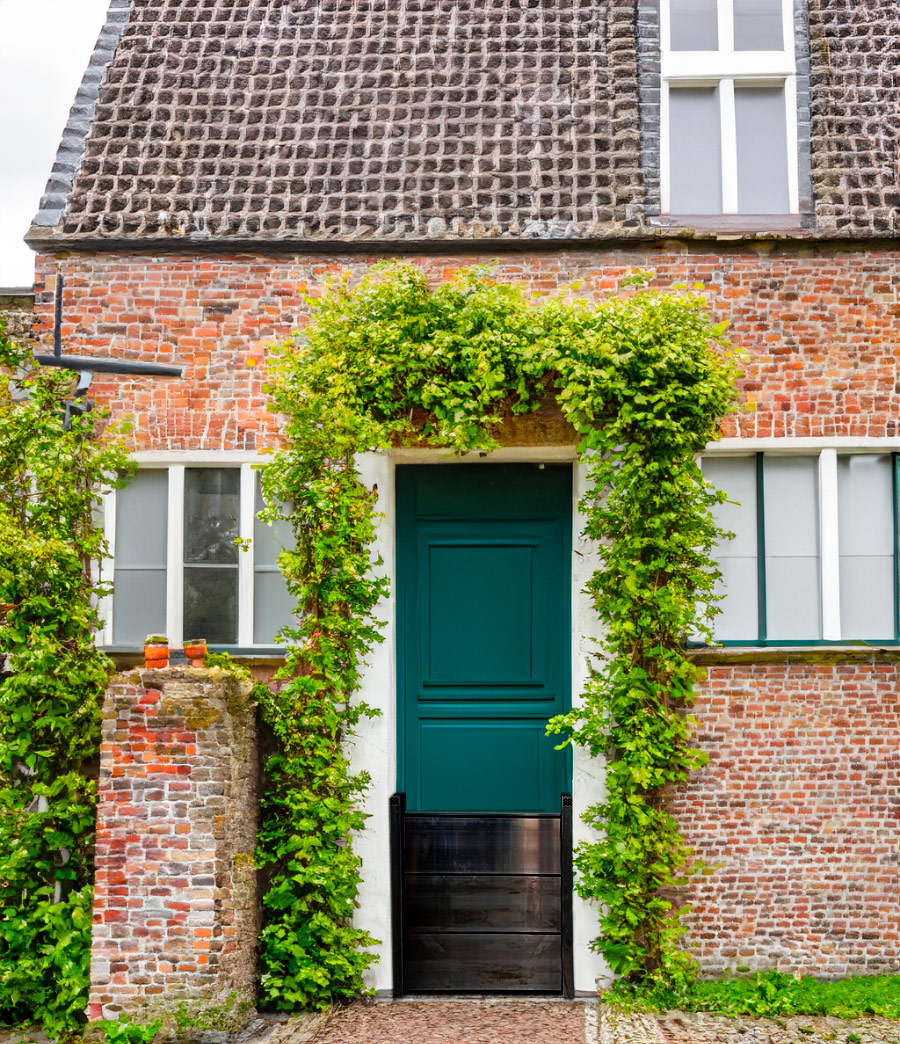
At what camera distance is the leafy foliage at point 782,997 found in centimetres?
698

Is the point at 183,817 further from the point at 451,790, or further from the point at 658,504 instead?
the point at 658,504

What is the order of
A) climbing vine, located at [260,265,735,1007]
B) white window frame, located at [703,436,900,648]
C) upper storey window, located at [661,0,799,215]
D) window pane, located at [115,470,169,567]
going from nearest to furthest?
1. climbing vine, located at [260,265,735,1007]
2. white window frame, located at [703,436,900,648]
3. window pane, located at [115,470,169,567]
4. upper storey window, located at [661,0,799,215]

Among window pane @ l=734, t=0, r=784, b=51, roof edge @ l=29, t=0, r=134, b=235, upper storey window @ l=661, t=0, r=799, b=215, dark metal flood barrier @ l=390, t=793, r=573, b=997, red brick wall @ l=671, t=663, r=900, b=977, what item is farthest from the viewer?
window pane @ l=734, t=0, r=784, b=51

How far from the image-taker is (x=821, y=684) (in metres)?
7.65

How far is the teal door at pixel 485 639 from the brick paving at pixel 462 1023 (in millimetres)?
1352

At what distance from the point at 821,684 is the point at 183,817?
4.61 meters

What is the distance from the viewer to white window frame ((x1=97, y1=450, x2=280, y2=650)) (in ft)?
25.6

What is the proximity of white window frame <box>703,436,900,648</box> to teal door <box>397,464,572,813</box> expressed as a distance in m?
1.34

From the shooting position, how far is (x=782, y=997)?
23.2ft

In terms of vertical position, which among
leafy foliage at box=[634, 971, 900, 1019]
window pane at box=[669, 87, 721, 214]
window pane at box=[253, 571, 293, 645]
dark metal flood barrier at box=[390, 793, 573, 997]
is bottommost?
leafy foliage at box=[634, 971, 900, 1019]

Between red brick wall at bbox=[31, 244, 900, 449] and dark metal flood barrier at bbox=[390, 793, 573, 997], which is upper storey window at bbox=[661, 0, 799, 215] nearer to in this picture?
red brick wall at bbox=[31, 244, 900, 449]

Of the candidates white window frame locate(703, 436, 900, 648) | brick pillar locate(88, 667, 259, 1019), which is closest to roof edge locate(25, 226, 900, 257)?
white window frame locate(703, 436, 900, 648)

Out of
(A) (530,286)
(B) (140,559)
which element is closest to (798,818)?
(A) (530,286)

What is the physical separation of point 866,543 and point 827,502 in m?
0.47
